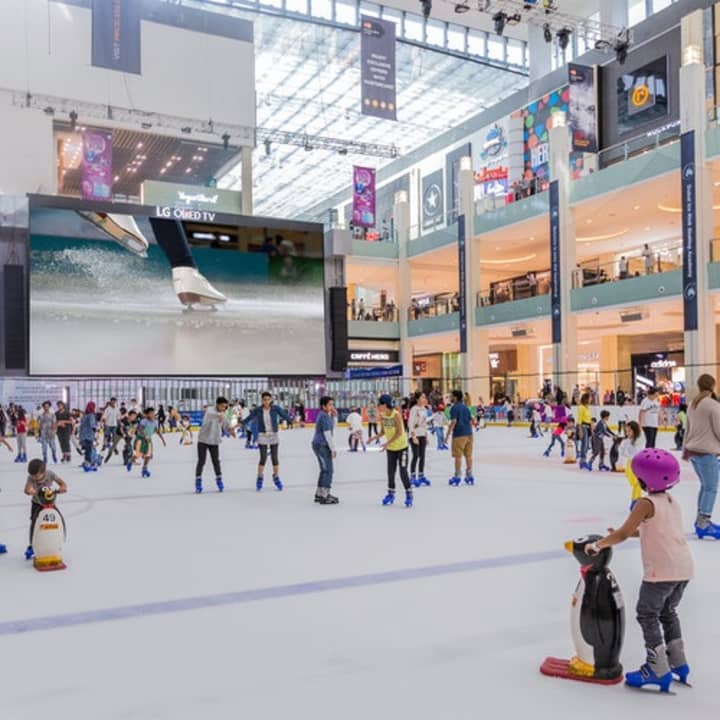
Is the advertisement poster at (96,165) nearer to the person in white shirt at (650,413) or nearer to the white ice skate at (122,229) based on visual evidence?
the white ice skate at (122,229)

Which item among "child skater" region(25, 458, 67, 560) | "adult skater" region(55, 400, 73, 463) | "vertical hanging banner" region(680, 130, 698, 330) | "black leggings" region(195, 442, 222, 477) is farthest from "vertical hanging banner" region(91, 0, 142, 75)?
"vertical hanging banner" region(680, 130, 698, 330)

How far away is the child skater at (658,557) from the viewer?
3.63 metres

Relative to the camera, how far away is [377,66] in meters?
23.4

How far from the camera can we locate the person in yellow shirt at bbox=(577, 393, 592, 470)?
1566 centimetres

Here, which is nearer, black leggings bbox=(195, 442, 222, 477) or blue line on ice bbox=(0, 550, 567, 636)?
blue line on ice bbox=(0, 550, 567, 636)

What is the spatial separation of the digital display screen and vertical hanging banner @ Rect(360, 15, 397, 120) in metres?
15.2

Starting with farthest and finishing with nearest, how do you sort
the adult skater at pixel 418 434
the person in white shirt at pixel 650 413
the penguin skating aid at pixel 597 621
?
the person in white shirt at pixel 650 413
the adult skater at pixel 418 434
the penguin skating aid at pixel 597 621

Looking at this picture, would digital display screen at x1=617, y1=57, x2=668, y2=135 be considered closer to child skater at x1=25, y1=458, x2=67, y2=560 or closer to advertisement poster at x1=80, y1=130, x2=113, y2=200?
advertisement poster at x1=80, y1=130, x2=113, y2=200

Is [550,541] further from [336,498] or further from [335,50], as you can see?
[335,50]

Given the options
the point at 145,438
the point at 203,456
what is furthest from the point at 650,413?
the point at 145,438

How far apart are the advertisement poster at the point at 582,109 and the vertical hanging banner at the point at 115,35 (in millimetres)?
17788

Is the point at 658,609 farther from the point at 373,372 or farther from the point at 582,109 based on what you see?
the point at 373,372

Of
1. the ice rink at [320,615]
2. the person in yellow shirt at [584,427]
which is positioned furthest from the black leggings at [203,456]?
the person in yellow shirt at [584,427]

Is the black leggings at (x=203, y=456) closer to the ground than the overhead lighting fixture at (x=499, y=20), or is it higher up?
closer to the ground
